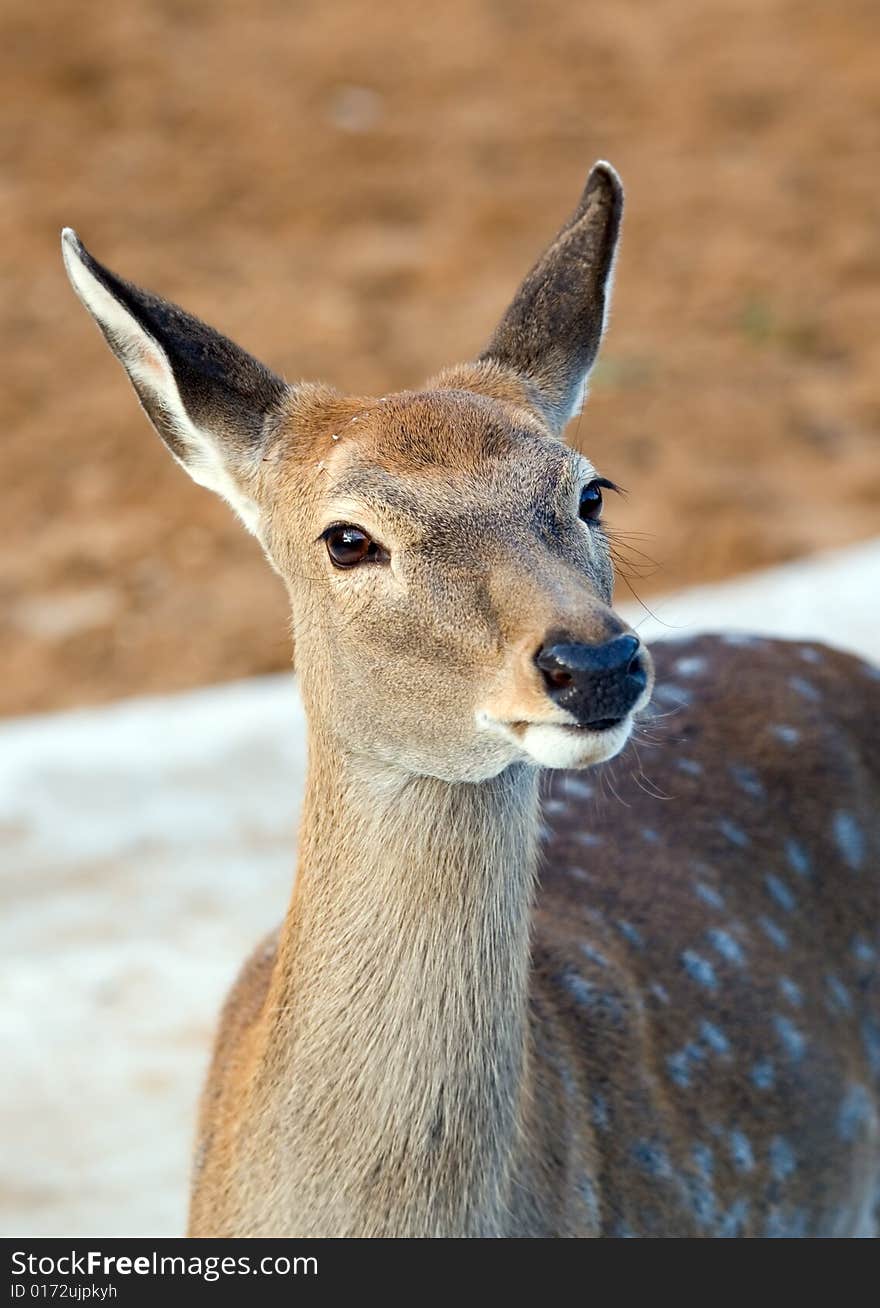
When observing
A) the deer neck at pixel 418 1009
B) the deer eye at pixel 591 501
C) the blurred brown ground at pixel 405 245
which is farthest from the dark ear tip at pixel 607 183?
the blurred brown ground at pixel 405 245

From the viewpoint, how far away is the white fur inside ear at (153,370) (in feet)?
10.5

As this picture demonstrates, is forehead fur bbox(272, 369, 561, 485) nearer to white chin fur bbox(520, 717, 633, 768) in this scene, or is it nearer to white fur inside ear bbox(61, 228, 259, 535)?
white fur inside ear bbox(61, 228, 259, 535)

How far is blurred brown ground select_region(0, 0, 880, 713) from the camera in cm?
791

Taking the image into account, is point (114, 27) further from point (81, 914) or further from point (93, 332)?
point (81, 914)

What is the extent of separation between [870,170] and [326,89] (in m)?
3.48

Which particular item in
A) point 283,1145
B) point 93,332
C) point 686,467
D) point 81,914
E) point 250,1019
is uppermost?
point 93,332

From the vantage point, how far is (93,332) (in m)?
9.66

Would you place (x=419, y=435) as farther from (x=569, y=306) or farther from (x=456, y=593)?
(x=569, y=306)

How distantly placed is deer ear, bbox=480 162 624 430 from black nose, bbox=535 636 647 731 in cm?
103

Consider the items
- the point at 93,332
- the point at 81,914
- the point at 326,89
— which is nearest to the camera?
the point at 81,914

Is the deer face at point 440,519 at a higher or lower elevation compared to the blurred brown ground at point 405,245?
lower

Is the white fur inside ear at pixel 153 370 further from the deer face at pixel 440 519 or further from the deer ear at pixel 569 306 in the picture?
the deer ear at pixel 569 306

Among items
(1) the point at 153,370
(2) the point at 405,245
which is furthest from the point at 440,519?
Result: (2) the point at 405,245

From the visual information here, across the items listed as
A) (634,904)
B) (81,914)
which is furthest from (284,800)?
(634,904)
